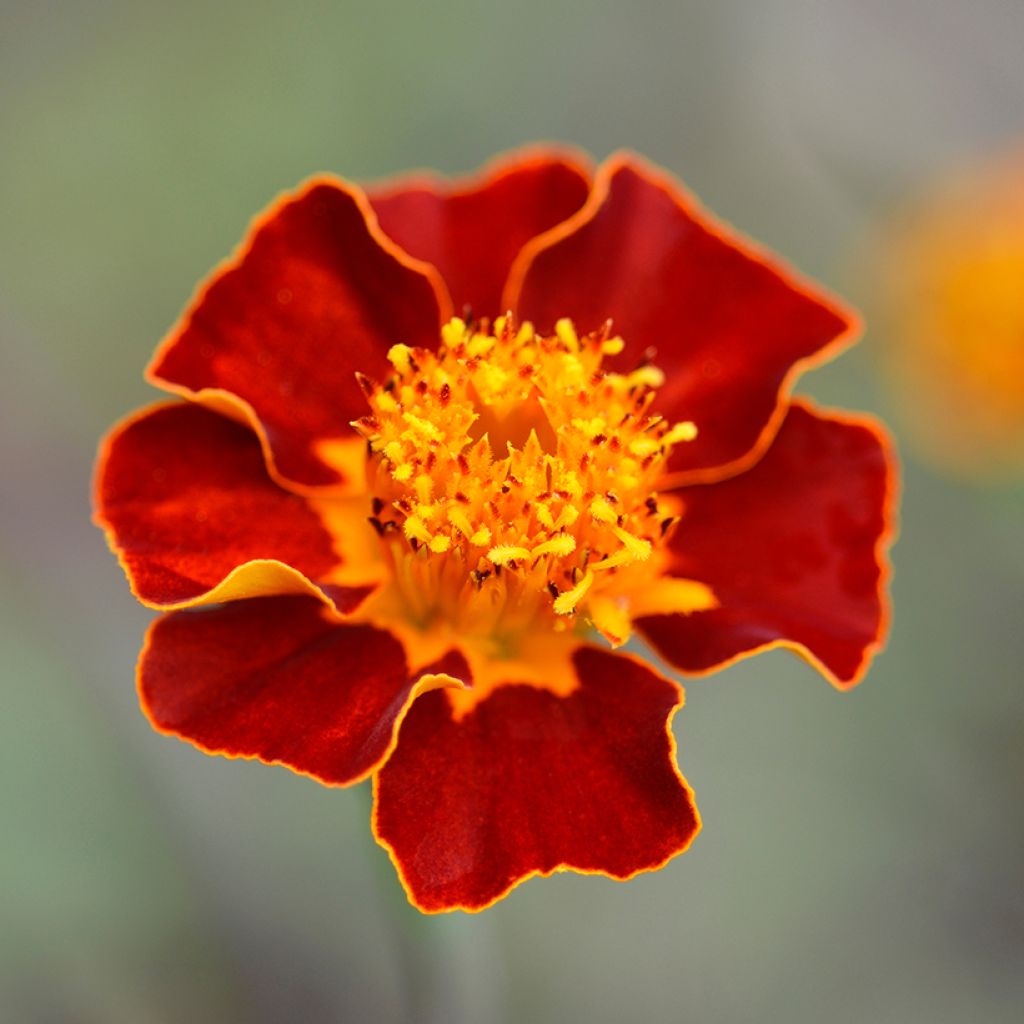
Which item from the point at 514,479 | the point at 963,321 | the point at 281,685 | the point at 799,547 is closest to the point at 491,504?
the point at 514,479

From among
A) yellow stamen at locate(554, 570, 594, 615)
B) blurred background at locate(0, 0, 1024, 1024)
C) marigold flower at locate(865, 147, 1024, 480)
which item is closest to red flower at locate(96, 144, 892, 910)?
yellow stamen at locate(554, 570, 594, 615)

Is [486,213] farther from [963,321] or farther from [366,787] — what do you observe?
[963,321]

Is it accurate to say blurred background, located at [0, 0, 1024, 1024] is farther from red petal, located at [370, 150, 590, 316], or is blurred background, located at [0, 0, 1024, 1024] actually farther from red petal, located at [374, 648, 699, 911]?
red petal, located at [370, 150, 590, 316]

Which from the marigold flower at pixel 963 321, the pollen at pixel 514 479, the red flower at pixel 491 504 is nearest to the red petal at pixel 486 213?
the red flower at pixel 491 504

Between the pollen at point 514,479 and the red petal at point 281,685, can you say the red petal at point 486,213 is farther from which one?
the red petal at point 281,685

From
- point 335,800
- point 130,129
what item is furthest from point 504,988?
point 130,129

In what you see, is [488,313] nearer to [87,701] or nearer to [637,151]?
[87,701]

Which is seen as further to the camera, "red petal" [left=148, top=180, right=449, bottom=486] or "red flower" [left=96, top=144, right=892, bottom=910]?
"red petal" [left=148, top=180, right=449, bottom=486]
